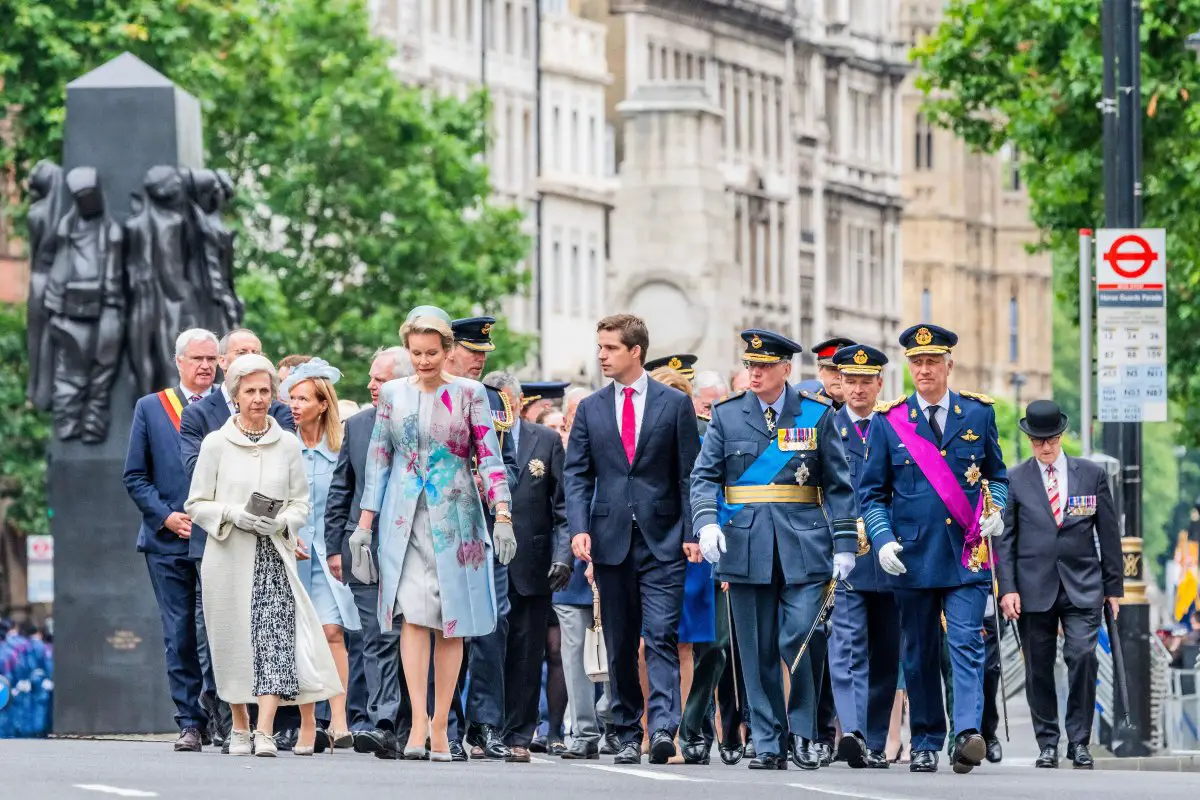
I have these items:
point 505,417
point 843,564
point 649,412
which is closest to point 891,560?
point 843,564

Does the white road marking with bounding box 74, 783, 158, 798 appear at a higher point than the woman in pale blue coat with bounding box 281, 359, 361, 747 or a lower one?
lower

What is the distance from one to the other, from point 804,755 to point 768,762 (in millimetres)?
262

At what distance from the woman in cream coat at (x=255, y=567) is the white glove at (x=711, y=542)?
1969mm

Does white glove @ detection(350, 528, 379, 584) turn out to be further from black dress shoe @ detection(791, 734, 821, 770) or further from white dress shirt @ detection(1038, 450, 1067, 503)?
white dress shirt @ detection(1038, 450, 1067, 503)

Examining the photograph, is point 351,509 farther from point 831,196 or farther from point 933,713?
point 831,196

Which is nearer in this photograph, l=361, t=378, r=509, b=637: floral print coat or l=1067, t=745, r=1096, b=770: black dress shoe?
l=361, t=378, r=509, b=637: floral print coat

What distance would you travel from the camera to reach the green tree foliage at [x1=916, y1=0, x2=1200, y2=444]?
159 feet

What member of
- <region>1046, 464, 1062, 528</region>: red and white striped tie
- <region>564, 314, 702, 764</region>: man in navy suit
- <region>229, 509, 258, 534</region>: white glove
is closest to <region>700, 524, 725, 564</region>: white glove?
<region>564, 314, 702, 764</region>: man in navy suit

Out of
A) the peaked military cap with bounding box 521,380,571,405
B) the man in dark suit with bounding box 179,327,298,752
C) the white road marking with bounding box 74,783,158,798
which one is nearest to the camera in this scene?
the white road marking with bounding box 74,783,158,798

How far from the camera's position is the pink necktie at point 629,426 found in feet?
72.2

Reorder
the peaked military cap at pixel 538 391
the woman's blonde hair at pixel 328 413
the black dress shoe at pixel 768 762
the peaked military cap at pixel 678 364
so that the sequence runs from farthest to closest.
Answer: the peaked military cap at pixel 538 391 < the peaked military cap at pixel 678 364 < the woman's blonde hair at pixel 328 413 < the black dress shoe at pixel 768 762

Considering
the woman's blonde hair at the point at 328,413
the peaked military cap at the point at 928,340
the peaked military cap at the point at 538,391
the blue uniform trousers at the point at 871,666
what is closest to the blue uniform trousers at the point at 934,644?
the blue uniform trousers at the point at 871,666

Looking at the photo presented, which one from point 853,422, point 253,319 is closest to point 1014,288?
point 253,319

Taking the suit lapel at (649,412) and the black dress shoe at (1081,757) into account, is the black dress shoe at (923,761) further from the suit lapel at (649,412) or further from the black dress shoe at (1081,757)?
the black dress shoe at (1081,757)
